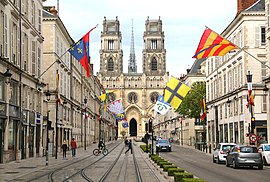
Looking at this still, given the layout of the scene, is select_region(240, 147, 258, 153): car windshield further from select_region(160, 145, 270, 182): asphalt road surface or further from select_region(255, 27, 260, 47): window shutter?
select_region(255, 27, 260, 47): window shutter

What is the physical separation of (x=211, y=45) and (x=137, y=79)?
6213 inches

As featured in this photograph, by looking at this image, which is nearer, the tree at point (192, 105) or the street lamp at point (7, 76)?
the street lamp at point (7, 76)

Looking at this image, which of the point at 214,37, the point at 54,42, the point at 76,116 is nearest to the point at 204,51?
the point at 214,37

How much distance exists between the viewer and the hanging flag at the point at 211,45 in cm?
3067

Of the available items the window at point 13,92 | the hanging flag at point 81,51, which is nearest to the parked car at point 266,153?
the hanging flag at point 81,51

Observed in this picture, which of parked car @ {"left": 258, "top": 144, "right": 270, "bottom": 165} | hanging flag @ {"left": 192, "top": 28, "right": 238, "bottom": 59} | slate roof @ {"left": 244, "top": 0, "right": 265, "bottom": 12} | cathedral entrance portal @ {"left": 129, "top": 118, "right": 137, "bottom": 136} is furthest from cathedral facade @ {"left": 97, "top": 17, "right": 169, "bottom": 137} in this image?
hanging flag @ {"left": 192, "top": 28, "right": 238, "bottom": 59}

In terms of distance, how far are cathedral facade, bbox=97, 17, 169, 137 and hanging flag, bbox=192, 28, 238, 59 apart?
15156 cm

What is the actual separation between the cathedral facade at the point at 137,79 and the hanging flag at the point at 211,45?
Answer: 152 meters

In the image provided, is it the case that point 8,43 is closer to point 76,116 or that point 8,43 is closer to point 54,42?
point 54,42

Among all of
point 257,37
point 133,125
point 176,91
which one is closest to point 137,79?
Answer: point 133,125

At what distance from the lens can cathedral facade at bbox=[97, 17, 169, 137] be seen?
185 metres

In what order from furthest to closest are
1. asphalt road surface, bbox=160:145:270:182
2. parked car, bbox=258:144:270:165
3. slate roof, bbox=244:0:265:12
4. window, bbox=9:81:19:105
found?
slate roof, bbox=244:0:265:12, window, bbox=9:81:19:105, parked car, bbox=258:144:270:165, asphalt road surface, bbox=160:145:270:182

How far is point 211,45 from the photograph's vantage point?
103 feet

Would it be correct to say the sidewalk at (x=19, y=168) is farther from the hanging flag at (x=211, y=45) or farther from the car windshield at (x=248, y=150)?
the car windshield at (x=248, y=150)
